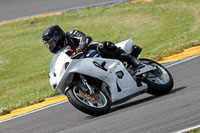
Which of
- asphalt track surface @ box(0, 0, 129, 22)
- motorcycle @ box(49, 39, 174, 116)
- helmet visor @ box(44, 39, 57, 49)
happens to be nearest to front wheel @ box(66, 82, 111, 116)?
motorcycle @ box(49, 39, 174, 116)

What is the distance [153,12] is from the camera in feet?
65.4

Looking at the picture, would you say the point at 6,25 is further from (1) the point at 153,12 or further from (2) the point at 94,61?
(2) the point at 94,61

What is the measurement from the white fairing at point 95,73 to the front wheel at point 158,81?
18 centimetres

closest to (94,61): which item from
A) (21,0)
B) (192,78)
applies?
(192,78)

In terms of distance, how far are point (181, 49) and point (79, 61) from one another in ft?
19.7

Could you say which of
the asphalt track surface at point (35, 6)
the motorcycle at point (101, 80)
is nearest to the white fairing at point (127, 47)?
the motorcycle at point (101, 80)

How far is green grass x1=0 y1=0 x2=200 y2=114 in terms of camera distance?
1387 cm

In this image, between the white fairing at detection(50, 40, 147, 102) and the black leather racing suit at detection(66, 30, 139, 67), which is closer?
the white fairing at detection(50, 40, 147, 102)

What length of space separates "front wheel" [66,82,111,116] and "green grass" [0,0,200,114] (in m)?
3.80

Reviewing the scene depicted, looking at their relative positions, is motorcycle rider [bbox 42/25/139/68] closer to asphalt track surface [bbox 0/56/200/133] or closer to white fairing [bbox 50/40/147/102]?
white fairing [bbox 50/40/147/102]

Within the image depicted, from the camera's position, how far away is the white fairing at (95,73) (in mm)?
7113

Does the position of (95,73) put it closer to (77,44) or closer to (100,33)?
(77,44)

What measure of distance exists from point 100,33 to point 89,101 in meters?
12.1

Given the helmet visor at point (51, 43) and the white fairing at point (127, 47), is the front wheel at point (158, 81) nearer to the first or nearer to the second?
the white fairing at point (127, 47)
